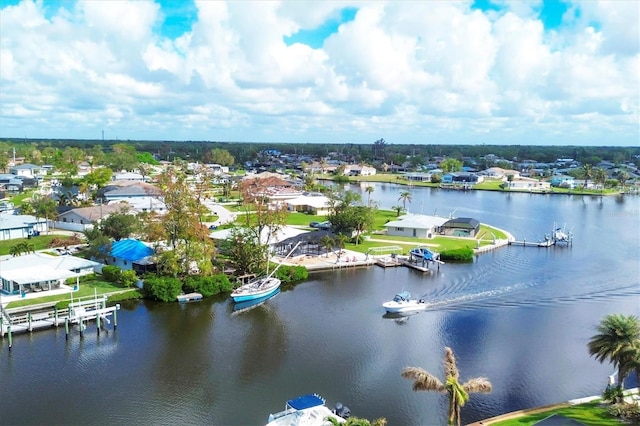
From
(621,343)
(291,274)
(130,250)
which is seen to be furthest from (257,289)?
(621,343)

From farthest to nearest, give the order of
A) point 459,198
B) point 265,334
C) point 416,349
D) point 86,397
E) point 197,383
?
point 459,198
point 265,334
point 416,349
point 197,383
point 86,397

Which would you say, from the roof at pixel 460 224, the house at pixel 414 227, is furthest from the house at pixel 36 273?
the roof at pixel 460 224

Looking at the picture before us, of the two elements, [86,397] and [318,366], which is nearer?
[86,397]

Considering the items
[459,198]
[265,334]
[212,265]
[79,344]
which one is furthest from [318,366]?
[459,198]

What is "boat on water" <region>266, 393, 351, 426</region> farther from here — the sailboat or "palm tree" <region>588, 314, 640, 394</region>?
the sailboat

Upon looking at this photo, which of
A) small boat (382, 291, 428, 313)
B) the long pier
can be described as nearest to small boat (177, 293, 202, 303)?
the long pier

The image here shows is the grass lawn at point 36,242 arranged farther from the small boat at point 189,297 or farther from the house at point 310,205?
the house at point 310,205

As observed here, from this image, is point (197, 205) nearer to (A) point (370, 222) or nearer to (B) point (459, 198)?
(A) point (370, 222)
